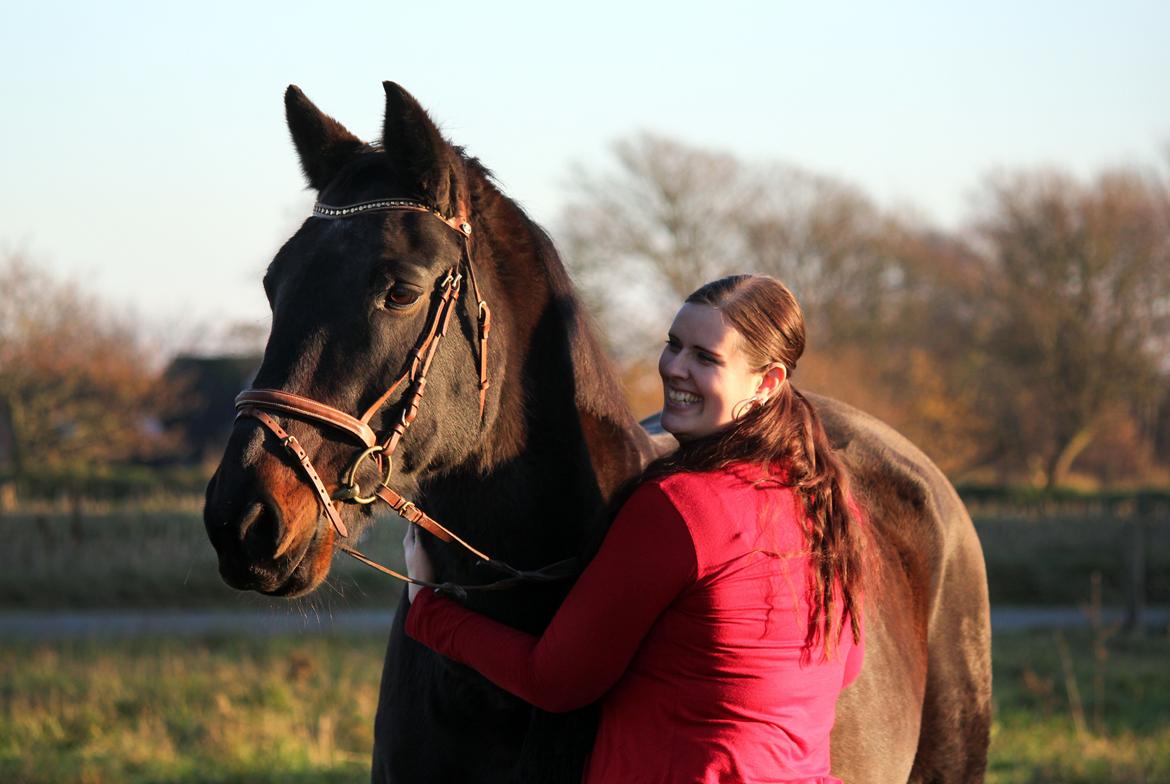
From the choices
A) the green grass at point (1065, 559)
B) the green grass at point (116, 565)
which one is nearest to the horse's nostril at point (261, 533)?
the green grass at point (116, 565)

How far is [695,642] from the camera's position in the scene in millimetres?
A: 2395

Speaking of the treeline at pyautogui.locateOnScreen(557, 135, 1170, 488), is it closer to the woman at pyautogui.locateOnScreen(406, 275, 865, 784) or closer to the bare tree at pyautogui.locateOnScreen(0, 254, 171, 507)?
the bare tree at pyautogui.locateOnScreen(0, 254, 171, 507)

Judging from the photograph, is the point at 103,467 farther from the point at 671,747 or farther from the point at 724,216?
the point at 671,747

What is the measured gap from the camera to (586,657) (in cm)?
243

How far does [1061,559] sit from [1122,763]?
32.4 feet

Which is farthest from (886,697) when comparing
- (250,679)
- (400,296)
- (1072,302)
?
(1072,302)

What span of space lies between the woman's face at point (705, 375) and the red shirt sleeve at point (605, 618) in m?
0.25

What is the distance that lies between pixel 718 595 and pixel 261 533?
927 millimetres

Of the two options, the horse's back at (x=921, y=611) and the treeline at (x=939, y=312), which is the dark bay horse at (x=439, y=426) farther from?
the treeline at (x=939, y=312)

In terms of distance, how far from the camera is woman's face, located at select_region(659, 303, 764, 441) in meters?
2.52

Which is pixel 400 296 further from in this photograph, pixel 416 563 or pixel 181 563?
pixel 181 563

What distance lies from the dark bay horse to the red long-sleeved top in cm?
33

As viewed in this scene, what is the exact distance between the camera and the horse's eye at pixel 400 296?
256cm

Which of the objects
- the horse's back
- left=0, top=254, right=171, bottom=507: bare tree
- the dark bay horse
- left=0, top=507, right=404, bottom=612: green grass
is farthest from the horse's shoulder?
left=0, top=254, right=171, bottom=507: bare tree
